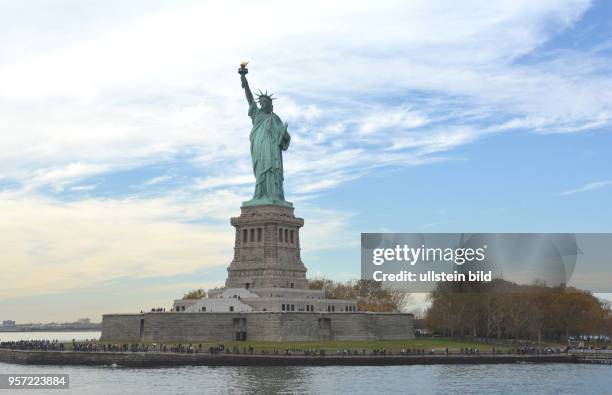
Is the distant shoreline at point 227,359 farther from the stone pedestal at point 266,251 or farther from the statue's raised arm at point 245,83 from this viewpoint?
the statue's raised arm at point 245,83

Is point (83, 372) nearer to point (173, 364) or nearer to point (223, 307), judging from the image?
point (173, 364)

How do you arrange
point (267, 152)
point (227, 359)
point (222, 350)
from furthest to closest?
point (267, 152) → point (222, 350) → point (227, 359)

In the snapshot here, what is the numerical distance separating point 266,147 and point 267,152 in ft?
1.88

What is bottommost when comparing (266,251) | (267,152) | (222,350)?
(222,350)

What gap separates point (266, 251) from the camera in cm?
9981

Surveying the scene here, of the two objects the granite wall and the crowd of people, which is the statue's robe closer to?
the granite wall

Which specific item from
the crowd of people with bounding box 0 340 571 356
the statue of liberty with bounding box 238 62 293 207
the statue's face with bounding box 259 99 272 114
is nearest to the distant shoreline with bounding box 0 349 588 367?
the crowd of people with bounding box 0 340 571 356

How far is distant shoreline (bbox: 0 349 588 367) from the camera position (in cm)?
7931

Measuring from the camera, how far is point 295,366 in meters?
78.6

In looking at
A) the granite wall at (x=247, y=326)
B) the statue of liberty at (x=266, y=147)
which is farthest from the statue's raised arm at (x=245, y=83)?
the granite wall at (x=247, y=326)

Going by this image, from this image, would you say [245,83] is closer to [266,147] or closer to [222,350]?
[266,147]

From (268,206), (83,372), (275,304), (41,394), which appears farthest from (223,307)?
(41,394)

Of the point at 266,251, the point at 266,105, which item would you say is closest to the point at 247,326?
the point at 266,251

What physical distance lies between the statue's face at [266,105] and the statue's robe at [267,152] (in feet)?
1.36
